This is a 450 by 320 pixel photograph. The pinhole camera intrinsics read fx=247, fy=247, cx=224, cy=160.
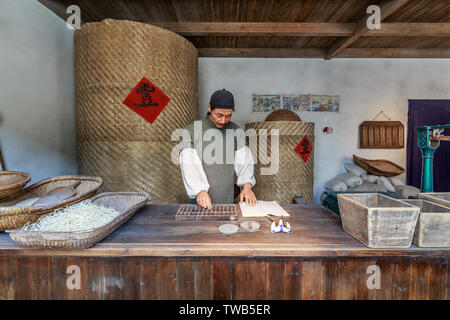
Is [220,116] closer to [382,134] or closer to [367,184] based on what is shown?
[367,184]

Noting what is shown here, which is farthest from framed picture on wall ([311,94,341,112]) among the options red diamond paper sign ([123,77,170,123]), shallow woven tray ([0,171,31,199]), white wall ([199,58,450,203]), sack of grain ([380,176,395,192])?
shallow woven tray ([0,171,31,199])

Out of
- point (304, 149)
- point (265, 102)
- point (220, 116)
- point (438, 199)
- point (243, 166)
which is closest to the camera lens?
point (438, 199)

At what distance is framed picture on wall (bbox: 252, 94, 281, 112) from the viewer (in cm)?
488

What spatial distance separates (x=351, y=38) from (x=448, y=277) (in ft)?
12.2

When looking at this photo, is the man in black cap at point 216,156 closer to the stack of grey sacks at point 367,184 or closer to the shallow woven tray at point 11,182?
the shallow woven tray at point 11,182

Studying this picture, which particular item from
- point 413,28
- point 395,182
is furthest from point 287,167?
point 413,28

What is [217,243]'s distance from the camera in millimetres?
1210

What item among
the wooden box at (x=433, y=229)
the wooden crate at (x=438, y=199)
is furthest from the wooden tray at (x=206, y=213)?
the wooden crate at (x=438, y=199)

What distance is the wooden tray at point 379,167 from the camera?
4492 millimetres

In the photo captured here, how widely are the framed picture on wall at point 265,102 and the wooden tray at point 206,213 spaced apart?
3453 mm

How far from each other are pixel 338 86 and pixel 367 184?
6.57ft

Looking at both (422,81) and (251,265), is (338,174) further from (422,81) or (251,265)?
(251,265)

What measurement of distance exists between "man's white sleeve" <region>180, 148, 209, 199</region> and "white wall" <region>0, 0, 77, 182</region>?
1.72 metres
